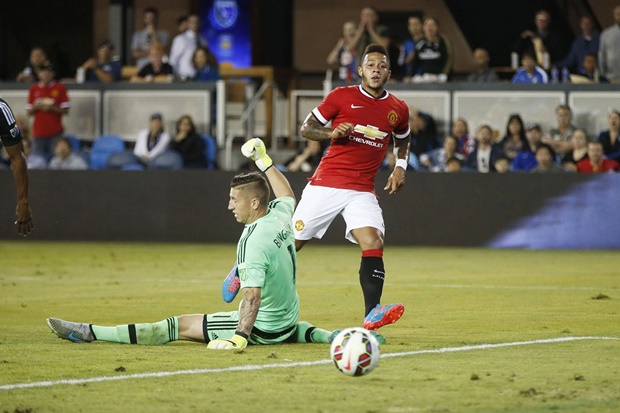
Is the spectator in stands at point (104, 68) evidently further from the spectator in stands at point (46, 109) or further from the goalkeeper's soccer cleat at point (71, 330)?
the goalkeeper's soccer cleat at point (71, 330)

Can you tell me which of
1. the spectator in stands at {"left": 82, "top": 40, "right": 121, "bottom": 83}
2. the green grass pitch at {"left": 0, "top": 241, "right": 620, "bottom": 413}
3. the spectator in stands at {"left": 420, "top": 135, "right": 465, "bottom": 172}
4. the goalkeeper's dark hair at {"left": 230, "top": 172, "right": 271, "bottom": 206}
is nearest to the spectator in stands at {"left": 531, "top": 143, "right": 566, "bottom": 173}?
the spectator in stands at {"left": 420, "top": 135, "right": 465, "bottom": 172}

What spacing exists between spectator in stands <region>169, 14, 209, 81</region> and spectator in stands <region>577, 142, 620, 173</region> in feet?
23.7

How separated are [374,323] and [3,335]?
280 cm

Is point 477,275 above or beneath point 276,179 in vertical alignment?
beneath

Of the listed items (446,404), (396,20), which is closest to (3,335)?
(446,404)

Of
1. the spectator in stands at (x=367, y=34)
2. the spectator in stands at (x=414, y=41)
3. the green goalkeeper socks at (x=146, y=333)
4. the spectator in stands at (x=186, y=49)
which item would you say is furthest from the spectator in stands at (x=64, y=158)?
the green goalkeeper socks at (x=146, y=333)

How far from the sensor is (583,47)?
20906mm

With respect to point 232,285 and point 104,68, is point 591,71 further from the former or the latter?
point 232,285

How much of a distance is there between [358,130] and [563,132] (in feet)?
34.7

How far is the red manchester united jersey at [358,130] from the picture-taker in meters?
9.74

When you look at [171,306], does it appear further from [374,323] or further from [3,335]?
[374,323]

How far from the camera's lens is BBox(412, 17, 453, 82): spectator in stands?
2034 centimetres

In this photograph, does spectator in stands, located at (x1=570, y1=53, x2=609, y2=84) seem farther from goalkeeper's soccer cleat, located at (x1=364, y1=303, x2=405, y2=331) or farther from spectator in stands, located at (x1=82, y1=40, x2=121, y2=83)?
goalkeeper's soccer cleat, located at (x1=364, y1=303, x2=405, y2=331)

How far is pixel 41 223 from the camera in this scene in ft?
67.3
